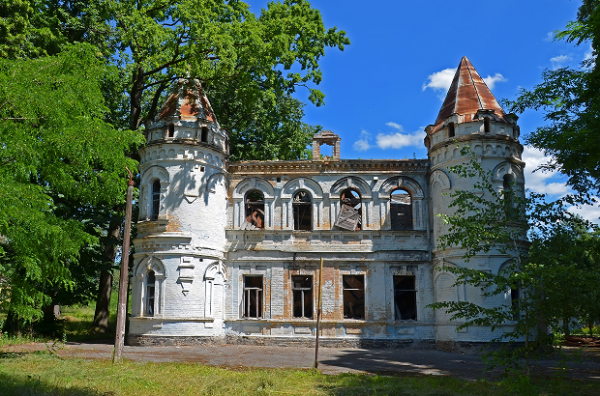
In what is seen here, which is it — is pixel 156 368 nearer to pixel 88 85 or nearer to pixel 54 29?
pixel 88 85

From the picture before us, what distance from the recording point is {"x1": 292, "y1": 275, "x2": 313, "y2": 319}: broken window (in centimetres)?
1994

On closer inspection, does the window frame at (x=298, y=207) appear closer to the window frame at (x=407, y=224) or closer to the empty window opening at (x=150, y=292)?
the window frame at (x=407, y=224)

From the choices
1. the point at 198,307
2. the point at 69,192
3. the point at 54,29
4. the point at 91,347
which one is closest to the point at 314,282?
the point at 198,307

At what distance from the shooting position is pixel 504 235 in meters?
10.2

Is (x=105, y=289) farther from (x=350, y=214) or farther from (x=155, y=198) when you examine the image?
(x=350, y=214)

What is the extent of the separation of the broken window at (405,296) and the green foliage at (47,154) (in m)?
11.7

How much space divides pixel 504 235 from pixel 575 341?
1726cm

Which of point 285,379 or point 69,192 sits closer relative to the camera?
point 285,379

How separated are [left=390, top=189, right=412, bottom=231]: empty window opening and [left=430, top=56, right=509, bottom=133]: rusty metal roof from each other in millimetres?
3228

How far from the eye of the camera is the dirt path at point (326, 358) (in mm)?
13445

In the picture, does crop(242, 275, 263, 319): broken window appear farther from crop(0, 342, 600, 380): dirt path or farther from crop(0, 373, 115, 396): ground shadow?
crop(0, 373, 115, 396): ground shadow

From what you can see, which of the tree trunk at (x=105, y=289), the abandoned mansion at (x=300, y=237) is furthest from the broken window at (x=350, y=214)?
the tree trunk at (x=105, y=289)

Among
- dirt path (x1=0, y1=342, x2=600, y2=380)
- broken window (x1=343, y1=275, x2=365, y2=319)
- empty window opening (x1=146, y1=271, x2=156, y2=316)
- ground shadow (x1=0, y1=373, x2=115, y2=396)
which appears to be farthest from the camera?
broken window (x1=343, y1=275, x2=365, y2=319)

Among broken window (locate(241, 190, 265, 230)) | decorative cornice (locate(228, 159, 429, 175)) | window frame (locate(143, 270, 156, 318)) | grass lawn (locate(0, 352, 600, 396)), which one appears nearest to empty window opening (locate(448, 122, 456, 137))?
decorative cornice (locate(228, 159, 429, 175))
